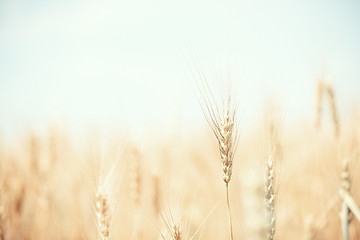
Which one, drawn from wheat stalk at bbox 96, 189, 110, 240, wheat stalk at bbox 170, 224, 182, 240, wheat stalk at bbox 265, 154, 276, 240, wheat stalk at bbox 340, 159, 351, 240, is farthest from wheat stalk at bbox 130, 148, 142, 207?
wheat stalk at bbox 340, 159, 351, 240

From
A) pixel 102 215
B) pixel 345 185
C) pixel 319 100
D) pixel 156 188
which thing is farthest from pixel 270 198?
pixel 319 100

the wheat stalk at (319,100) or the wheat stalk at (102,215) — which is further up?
the wheat stalk at (319,100)

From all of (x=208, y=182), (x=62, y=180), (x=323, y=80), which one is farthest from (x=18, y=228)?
(x=323, y=80)

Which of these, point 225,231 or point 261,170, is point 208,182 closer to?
point 225,231

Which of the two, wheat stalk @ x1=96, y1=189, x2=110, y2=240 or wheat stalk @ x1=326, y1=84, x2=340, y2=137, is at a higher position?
wheat stalk @ x1=326, y1=84, x2=340, y2=137

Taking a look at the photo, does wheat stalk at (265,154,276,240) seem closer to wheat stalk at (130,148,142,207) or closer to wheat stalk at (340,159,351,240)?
wheat stalk at (340,159,351,240)

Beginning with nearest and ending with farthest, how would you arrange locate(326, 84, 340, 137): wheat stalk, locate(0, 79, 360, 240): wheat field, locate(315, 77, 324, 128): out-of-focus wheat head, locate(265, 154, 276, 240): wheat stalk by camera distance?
locate(265, 154, 276, 240): wheat stalk < locate(0, 79, 360, 240): wheat field < locate(326, 84, 340, 137): wheat stalk < locate(315, 77, 324, 128): out-of-focus wheat head

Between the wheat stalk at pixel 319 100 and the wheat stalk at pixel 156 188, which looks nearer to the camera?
the wheat stalk at pixel 156 188

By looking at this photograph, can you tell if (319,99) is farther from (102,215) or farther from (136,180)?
(102,215)

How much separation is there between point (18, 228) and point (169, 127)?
230cm

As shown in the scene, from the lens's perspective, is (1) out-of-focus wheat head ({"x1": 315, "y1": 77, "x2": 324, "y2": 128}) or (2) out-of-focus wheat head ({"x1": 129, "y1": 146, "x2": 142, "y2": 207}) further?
(1) out-of-focus wheat head ({"x1": 315, "y1": 77, "x2": 324, "y2": 128})

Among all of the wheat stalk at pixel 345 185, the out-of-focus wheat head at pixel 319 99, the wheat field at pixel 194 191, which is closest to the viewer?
the wheat field at pixel 194 191

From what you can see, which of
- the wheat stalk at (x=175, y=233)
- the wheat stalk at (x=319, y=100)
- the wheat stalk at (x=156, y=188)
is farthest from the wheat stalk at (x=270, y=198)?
the wheat stalk at (x=319, y=100)

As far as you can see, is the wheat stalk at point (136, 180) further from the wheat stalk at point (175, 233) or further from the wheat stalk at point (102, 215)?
the wheat stalk at point (175, 233)
